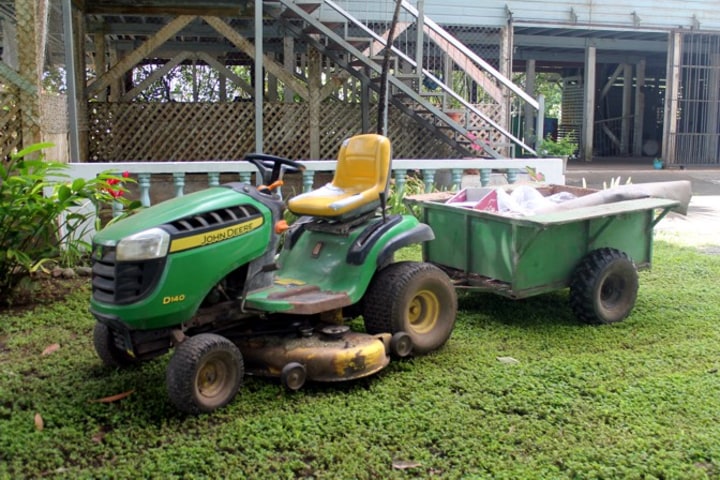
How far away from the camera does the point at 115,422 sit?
3545 mm

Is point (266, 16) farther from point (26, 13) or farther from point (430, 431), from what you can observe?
point (430, 431)

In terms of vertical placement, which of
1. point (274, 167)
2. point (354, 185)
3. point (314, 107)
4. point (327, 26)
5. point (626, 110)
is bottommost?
point (354, 185)

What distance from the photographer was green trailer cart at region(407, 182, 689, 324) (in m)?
5.00

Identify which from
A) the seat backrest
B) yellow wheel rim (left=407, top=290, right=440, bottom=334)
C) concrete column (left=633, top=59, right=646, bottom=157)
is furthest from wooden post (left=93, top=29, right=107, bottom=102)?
concrete column (left=633, top=59, right=646, bottom=157)

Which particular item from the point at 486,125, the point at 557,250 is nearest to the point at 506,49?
the point at 486,125

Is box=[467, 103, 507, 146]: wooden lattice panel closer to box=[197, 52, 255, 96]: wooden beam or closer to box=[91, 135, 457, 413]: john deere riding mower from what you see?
box=[197, 52, 255, 96]: wooden beam

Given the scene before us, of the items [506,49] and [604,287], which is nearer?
[604,287]

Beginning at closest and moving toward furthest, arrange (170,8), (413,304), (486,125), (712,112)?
(413,304) < (170,8) < (486,125) < (712,112)

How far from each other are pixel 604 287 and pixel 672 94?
14894 mm

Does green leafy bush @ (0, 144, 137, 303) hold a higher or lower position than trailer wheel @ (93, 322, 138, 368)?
higher

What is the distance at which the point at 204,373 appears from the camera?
3.64 m

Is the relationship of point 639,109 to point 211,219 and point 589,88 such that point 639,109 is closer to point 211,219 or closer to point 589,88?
point 589,88

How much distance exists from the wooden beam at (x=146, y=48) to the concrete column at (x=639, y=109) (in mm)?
16651

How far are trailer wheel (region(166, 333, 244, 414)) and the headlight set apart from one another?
0.45 meters
